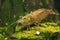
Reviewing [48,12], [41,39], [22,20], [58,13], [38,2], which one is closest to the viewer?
[41,39]

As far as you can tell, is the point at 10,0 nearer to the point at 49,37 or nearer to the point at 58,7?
the point at 49,37

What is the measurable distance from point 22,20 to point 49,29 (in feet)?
2.62

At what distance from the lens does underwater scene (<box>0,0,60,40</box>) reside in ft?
→ 17.8

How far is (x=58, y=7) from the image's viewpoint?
834 cm

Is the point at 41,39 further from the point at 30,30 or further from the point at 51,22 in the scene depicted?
the point at 51,22

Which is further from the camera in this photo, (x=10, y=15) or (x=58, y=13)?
(x=58, y=13)

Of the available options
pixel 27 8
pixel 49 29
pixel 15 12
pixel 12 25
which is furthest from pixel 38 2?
pixel 12 25

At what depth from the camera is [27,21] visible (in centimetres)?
592

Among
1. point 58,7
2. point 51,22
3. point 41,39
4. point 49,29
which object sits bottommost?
point 41,39

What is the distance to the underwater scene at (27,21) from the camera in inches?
214

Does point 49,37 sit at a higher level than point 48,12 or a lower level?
lower

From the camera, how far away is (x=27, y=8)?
22.8 ft

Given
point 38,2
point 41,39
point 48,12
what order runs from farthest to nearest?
point 38,2, point 48,12, point 41,39

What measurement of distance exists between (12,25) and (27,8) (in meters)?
1.60
